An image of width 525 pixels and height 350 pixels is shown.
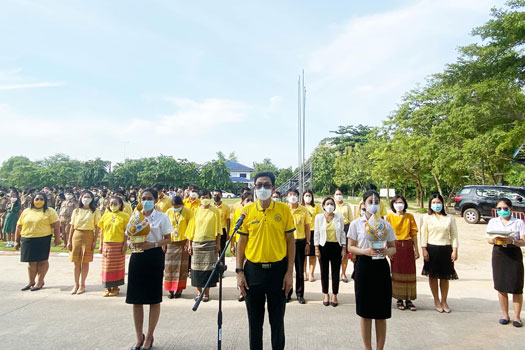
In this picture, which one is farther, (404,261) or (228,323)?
(404,261)

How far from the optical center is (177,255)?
5910 millimetres

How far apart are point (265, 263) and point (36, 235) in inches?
200

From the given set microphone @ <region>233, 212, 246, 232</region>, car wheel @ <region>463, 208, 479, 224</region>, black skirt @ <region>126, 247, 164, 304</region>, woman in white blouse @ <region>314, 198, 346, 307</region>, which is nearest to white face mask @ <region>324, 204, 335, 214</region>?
woman in white blouse @ <region>314, 198, 346, 307</region>

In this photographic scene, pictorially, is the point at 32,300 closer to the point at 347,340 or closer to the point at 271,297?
the point at 271,297

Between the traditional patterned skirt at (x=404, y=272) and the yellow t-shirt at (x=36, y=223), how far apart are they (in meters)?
6.13

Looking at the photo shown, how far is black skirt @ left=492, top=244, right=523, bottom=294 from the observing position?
4488mm

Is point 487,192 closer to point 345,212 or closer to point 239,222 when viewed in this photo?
point 345,212

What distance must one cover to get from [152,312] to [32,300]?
316cm

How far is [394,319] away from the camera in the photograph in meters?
4.73

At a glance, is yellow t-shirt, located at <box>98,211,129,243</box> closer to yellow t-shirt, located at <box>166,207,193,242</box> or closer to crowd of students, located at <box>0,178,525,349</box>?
crowd of students, located at <box>0,178,525,349</box>

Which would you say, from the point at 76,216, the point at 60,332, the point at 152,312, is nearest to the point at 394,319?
the point at 152,312

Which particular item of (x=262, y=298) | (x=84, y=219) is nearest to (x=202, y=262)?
(x=84, y=219)

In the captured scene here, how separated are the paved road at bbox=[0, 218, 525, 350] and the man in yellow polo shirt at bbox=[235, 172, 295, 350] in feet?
3.30

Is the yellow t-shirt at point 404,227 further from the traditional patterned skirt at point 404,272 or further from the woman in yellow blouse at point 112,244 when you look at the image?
the woman in yellow blouse at point 112,244
